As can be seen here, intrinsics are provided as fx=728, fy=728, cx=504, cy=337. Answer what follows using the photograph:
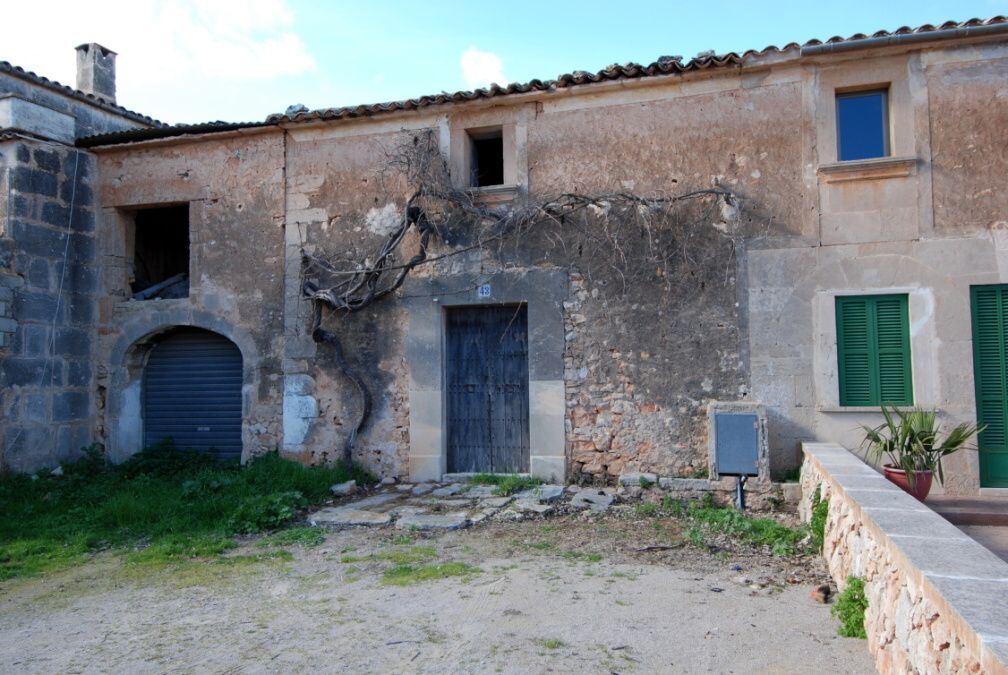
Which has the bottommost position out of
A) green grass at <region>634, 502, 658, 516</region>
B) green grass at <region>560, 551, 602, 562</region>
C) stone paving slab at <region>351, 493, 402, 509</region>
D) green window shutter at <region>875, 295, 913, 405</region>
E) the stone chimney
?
green grass at <region>560, 551, 602, 562</region>

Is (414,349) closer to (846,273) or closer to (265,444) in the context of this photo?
(265,444)

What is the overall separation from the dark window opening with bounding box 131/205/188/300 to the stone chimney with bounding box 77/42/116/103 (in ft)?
11.2

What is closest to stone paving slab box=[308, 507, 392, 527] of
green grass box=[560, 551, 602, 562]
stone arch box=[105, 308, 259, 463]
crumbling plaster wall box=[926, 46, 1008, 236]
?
green grass box=[560, 551, 602, 562]

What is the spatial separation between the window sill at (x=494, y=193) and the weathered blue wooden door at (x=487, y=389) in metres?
1.30

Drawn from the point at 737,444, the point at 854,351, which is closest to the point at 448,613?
the point at 737,444

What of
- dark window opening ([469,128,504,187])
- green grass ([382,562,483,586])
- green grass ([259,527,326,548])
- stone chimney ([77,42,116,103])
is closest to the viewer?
green grass ([382,562,483,586])

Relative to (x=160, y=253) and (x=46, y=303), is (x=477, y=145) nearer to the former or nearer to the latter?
(x=160, y=253)

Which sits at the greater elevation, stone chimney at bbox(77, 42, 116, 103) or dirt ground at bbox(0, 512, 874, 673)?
stone chimney at bbox(77, 42, 116, 103)

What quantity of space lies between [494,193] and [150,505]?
5111 mm

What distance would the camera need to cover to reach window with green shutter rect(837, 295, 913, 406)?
757 centimetres

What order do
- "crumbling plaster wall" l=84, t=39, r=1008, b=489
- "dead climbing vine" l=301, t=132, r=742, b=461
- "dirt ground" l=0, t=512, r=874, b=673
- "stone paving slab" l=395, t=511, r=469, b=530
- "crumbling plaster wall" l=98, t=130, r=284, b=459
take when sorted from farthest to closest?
"crumbling plaster wall" l=98, t=130, r=284, b=459 < "dead climbing vine" l=301, t=132, r=742, b=461 < "crumbling plaster wall" l=84, t=39, r=1008, b=489 < "stone paving slab" l=395, t=511, r=469, b=530 < "dirt ground" l=0, t=512, r=874, b=673

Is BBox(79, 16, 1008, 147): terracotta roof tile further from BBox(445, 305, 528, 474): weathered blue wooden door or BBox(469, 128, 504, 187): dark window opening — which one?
BBox(445, 305, 528, 474): weathered blue wooden door

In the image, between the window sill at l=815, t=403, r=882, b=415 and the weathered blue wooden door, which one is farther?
the weathered blue wooden door

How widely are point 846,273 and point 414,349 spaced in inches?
195
